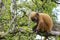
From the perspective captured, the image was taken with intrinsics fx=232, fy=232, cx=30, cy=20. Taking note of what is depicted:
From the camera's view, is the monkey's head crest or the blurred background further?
the monkey's head crest

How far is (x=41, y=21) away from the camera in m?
4.39

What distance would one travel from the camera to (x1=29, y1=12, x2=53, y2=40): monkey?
4.25 meters

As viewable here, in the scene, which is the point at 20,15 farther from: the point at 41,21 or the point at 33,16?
the point at 41,21

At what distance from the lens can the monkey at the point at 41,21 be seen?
4.25 meters

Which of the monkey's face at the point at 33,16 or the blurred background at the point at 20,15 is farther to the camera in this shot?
the monkey's face at the point at 33,16

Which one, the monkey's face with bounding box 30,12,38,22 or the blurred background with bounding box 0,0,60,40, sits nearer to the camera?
the blurred background with bounding box 0,0,60,40

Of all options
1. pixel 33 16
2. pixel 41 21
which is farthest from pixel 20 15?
pixel 41 21

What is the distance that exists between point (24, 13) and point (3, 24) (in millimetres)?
437

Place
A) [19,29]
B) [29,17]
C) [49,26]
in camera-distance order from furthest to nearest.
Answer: [49,26], [29,17], [19,29]

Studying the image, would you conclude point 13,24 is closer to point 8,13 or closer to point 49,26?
point 8,13

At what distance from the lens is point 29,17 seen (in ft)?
13.6

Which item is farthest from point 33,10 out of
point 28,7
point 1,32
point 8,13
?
point 1,32

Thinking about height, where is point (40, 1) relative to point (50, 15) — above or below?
above

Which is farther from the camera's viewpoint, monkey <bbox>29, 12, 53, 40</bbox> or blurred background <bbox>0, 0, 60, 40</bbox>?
monkey <bbox>29, 12, 53, 40</bbox>
